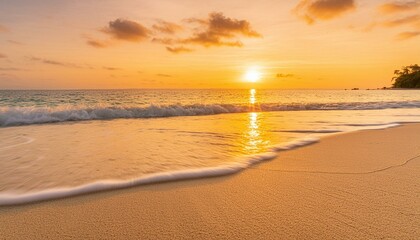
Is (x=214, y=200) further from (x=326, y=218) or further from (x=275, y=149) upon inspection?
(x=275, y=149)

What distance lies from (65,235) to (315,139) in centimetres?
527

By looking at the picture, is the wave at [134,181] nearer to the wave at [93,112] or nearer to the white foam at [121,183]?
the white foam at [121,183]

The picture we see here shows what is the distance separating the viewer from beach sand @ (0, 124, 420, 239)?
6.56 feet

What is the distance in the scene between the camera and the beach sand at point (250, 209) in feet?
6.56

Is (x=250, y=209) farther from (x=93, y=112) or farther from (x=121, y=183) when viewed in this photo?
(x=93, y=112)

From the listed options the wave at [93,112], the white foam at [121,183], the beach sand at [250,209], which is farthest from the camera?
the wave at [93,112]

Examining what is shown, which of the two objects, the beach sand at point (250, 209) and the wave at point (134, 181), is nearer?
the beach sand at point (250, 209)

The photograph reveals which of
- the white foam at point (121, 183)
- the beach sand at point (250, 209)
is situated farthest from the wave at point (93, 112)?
the beach sand at point (250, 209)

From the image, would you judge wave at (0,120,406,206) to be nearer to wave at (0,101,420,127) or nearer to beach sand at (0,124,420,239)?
beach sand at (0,124,420,239)

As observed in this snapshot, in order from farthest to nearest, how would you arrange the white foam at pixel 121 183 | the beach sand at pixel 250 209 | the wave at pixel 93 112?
1. the wave at pixel 93 112
2. the white foam at pixel 121 183
3. the beach sand at pixel 250 209

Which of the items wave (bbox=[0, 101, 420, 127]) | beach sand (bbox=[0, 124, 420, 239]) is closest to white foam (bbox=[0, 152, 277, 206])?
beach sand (bbox=[0, 124, 420, 239])

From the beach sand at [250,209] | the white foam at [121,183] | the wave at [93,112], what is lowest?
the beach sand at [250,209]

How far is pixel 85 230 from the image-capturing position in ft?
6.77

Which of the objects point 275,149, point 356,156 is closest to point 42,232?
point 275,149
